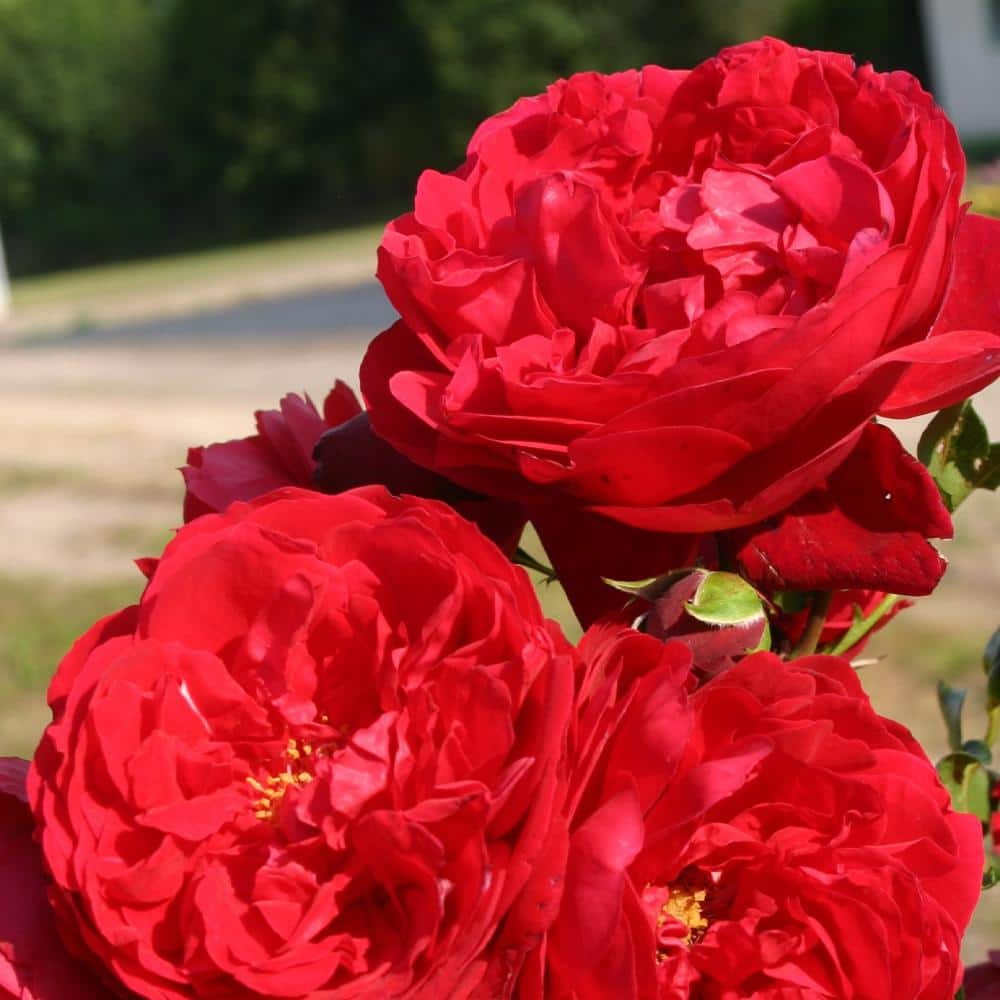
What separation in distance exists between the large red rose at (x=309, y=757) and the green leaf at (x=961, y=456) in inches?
10.8

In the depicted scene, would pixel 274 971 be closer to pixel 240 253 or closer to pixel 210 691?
pixel 210 691

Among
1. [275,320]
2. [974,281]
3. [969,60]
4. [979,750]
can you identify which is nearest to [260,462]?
[974,281]

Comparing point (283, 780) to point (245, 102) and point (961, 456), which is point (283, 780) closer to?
point (961, 456)

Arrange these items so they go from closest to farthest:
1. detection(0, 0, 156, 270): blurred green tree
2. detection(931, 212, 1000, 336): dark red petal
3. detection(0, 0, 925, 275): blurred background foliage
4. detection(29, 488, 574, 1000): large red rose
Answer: detection(29, 488, 574, 1000): large red rose
detection(931, 212, 1000, 336): dark red petal
detection(0, 0, 925, 275): blurred background foliage
detection(0, 0, 156, 270): blurred green tree

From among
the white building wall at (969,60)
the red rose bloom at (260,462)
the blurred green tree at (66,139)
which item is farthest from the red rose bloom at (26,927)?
the blurred green tree at (66,139)

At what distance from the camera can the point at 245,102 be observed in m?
22.9

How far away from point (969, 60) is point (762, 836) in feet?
56.9

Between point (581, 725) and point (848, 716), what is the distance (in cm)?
11

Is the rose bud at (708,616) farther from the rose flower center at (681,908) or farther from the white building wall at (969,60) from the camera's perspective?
the white building wall at (969,60)

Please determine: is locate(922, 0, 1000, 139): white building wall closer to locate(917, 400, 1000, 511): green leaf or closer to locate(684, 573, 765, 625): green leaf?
locate(917, 400, 1000, 511): green leaf

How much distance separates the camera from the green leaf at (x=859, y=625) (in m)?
0.70

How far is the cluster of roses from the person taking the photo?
0.46 meters

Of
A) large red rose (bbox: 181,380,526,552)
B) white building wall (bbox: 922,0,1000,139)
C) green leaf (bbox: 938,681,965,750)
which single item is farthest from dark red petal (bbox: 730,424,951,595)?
white building wall (bbox: 922,0,1000,139)

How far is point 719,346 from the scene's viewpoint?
51cm
